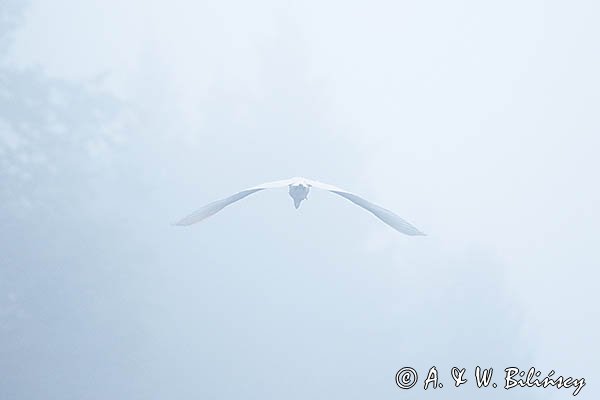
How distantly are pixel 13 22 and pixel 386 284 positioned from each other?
18.7 metres

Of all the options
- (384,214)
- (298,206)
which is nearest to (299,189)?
(298,206)

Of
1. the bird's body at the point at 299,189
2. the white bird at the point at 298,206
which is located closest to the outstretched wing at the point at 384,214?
the white bird at the point at 298,206

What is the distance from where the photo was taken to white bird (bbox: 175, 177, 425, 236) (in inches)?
314

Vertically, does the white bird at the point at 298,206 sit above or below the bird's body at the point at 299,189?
below

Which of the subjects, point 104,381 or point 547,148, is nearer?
point 104,381

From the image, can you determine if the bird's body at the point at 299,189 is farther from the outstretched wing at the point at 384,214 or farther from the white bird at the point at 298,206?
the outstretched wing at the point at 384,214

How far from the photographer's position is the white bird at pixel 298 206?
797 centimetres

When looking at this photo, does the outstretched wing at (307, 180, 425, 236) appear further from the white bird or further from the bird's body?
the bird's body

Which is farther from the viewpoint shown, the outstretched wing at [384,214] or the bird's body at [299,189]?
the bird's body at [299,189]

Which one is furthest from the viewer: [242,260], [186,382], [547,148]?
[547,148]

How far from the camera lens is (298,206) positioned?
8.63 metres

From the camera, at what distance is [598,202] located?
151250 millimetres

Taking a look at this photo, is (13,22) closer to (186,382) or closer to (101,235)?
(101,235)

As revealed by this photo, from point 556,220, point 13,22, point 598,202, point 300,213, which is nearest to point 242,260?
point 300,213
